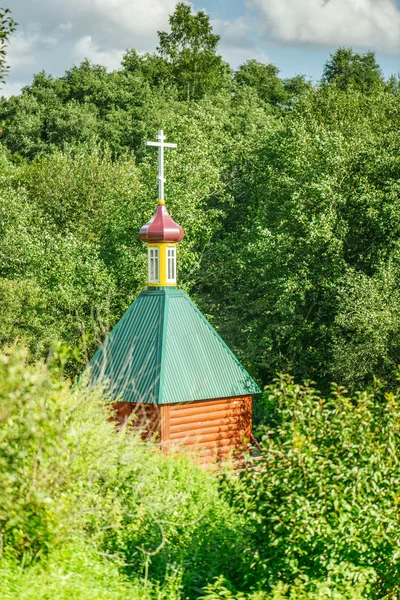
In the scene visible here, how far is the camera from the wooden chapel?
14.4 metres

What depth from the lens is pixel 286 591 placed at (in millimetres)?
7934

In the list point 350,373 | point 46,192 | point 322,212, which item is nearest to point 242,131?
point 46,192

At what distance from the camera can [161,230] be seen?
610 inches

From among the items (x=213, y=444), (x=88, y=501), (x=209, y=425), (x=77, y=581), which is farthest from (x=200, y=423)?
(x=77, y=581)

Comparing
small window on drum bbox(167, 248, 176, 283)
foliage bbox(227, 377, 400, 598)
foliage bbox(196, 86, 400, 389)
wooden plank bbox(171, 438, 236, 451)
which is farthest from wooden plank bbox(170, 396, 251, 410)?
foliage bbox(227, 377, 400, 598)

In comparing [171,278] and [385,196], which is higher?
[385,196]

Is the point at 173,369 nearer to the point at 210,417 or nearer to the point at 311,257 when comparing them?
the point at 210,417

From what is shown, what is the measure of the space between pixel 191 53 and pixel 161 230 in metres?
28.7

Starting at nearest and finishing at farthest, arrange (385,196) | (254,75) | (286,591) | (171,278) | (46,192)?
(286,591) → (171,278) → (385,196) → (46,192) → (254,75)

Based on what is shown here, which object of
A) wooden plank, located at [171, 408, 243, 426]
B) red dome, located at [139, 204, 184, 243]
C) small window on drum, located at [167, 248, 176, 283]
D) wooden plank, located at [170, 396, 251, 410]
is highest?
red dome, located at [139, 204, 184, 243]

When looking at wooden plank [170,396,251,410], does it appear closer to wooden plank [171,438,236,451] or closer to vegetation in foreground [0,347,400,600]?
wooden plank [171,438,236,451]

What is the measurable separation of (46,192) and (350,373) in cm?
1430

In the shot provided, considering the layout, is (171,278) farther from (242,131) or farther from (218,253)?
(242,131)

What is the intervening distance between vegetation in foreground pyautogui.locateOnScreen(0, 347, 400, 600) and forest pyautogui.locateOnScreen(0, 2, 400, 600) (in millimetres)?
25
